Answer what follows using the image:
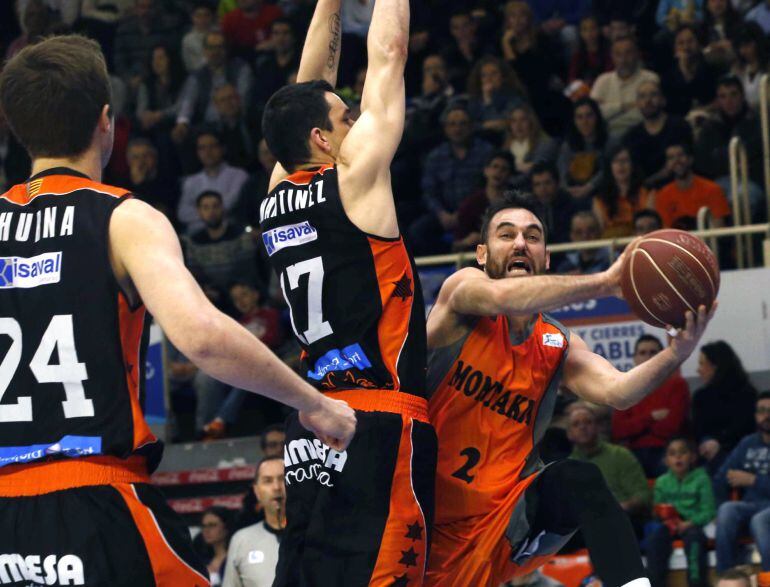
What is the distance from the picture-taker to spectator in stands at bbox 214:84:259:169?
16.5 m

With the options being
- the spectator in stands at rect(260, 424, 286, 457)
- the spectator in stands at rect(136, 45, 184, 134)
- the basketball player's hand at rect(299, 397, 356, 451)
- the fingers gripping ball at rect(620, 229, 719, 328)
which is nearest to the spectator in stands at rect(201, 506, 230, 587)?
the spectator in stands at rect(260, 424, 286, 457)

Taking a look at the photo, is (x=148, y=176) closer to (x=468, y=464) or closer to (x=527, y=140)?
(x=527, y=140)

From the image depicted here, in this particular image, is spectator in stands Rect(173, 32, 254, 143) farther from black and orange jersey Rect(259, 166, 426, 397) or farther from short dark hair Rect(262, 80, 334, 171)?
black and orange jersey Rect(259, 166, 426, 397)

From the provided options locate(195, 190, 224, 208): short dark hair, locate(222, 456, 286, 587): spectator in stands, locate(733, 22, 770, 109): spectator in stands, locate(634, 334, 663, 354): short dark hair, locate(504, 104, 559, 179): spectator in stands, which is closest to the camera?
locate(222, 456, 286, 587): spectator in stands

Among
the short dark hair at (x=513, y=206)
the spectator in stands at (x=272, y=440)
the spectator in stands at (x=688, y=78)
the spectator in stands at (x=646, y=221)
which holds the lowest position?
the spectator in stands at (x=272, y=440)

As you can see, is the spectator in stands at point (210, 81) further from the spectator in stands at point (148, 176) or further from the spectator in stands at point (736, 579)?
the spectator in stands at point (736, 579)

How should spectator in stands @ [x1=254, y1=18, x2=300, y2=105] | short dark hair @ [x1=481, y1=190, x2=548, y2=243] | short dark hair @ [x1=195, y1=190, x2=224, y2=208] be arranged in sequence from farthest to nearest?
1. spectator in stands @ [x1=254, y1=18, x2=300, y2=105]
2. short dark hair @ [x1=195, y1=190, x2=224, y2=208]
3. short dark hair @ [x1=481, y1=190, x2=548, y2=243]

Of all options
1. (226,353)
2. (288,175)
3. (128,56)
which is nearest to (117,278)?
(226,353)

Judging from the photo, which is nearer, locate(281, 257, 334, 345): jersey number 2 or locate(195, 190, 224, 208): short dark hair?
locate(281, 257, 334, 345): jersey number 2

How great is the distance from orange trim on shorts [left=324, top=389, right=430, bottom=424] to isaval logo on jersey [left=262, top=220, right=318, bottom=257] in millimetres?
675

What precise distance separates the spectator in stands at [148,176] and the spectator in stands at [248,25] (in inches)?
79.2

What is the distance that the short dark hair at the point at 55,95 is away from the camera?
13.6 feet

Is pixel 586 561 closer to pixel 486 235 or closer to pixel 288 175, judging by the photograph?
pixel 486 235

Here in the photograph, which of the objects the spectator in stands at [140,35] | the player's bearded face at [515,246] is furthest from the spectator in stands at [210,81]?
the player's bearded face at [515,246]
